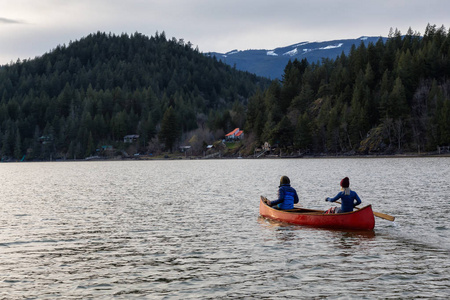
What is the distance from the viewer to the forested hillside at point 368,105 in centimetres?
14525

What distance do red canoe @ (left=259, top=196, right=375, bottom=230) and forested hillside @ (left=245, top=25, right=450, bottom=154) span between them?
12008cm

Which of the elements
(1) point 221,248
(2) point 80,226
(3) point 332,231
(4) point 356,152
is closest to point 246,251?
(1) point 221,248

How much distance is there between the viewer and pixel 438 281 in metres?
14.9

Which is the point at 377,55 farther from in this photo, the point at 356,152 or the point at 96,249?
the point at 96,249

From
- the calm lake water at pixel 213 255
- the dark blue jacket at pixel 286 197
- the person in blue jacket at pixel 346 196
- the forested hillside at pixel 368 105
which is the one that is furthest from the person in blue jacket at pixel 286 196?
the forested hillside at pixel 368 105

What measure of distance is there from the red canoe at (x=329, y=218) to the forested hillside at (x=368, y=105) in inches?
4727

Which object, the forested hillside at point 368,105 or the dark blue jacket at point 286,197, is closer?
the dark blue jacket at point 286,197

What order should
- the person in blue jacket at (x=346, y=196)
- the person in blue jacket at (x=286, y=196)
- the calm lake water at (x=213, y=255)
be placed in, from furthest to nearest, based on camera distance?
the person in blue jacket at (x=286, y=196) → the person in blue jacket at (x=346, y=196) → the calm lake water at (x=213, y=255)

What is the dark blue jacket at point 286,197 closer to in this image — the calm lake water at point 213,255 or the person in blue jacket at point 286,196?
the person in blue jacket at point 286,196

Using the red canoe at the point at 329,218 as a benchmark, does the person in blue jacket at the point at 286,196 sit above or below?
above

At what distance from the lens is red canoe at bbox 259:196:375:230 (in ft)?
78.1

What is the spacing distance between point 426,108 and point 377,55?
42.1 meters

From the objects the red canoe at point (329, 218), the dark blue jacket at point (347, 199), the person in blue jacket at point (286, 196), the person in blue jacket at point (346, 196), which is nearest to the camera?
the red canoe at point (329, 218)

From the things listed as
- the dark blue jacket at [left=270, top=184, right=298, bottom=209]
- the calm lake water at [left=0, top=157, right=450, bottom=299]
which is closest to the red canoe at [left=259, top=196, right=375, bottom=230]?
the dark blue jacket at [left=270, top=184, right=298, bottom=209]
